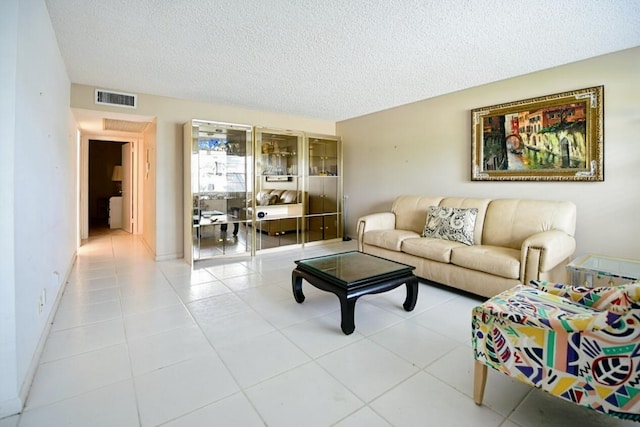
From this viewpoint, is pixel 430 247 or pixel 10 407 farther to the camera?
pixel 430 247

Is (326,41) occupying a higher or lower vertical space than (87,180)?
higher

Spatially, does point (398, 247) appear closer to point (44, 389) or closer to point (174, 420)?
point (174, 420)


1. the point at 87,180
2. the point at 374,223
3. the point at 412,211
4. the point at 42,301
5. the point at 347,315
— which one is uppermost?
the point at 87,180

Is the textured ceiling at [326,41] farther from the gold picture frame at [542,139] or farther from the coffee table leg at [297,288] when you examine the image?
the coffee table leg at [297,288]

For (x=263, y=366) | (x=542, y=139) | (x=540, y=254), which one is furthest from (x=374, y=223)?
(x=263, y=366)

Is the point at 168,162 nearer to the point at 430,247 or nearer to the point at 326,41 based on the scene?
the point at 326,41

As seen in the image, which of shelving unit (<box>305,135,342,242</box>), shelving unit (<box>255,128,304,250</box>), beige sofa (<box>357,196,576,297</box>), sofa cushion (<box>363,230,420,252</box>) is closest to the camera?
beige sofa (<box>357,196,576,297</box>)

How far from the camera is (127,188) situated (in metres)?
6.99

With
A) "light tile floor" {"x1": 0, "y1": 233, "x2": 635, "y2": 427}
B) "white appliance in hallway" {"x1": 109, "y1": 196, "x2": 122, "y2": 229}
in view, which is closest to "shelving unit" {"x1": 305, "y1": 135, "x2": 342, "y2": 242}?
"light tile floor" {"x1": 0, "y1": 233, "x2": 635, "y2": 427}

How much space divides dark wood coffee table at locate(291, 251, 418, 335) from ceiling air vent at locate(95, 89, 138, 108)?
3.33 metres

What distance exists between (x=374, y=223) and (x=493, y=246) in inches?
58.7

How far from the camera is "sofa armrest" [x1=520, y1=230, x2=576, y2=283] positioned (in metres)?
2.55

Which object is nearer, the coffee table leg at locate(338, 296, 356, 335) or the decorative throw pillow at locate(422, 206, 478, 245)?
the coffee table leg at locate(338, 296, 356, 335)

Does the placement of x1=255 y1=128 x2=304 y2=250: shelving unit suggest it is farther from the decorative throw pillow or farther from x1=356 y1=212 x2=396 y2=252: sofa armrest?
the decorative throw pillow
